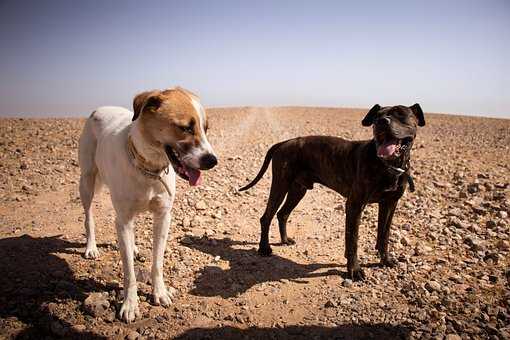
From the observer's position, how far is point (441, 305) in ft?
10.0

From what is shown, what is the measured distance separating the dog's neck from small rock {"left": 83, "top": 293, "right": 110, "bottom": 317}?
1393mm

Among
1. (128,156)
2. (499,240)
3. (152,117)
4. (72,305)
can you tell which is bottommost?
(72,305)

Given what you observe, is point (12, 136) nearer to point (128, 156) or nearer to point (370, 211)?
point (128, 156)

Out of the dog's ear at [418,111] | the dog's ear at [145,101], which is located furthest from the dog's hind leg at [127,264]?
the dog's ear at [418,111]

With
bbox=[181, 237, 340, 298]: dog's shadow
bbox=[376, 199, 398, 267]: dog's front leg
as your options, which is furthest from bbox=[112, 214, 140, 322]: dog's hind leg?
bbox=[376, 199, 398, 267]: dog's front leg

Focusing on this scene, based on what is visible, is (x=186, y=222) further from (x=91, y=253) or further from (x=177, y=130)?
(x=177, y=130)

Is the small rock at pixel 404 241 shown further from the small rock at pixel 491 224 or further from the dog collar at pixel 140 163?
the dog collar at pixel 140 163

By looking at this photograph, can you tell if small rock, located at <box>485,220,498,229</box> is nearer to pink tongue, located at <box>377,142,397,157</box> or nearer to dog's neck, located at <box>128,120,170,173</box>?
pink tongue, located at <box>377,142,397,157</box>

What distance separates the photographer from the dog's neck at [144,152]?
2631mm

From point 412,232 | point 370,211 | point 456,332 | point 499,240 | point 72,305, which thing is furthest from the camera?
point 370,211

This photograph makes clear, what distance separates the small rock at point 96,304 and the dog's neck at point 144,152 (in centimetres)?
139

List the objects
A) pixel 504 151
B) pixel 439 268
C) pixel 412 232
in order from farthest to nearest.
Result: pixel 504 151 → pixel 412 232 → pixel 439 268

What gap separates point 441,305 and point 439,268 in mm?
723

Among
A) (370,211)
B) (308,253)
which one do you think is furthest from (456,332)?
(370,211)
